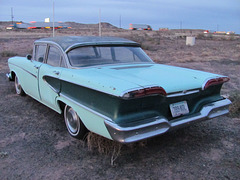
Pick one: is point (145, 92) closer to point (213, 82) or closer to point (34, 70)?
point (213, 82)

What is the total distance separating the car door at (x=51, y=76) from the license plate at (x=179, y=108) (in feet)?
5.47

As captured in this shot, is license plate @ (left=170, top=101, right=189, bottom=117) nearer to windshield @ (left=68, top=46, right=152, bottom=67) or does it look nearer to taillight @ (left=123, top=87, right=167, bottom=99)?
taillight @ (left=123, top=87, right=167, bottom=99)

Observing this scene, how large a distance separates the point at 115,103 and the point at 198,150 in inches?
54.8

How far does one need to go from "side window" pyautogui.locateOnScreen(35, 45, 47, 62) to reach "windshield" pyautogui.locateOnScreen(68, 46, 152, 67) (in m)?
0.92

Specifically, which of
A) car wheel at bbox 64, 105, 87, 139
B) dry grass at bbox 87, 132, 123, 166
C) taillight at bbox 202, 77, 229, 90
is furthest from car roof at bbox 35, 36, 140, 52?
taillight at bbox 202, 77, 229, 90

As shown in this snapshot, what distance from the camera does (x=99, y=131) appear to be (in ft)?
9.02

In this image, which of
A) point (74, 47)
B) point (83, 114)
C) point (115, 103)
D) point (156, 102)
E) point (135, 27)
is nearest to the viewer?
point (115, 103)

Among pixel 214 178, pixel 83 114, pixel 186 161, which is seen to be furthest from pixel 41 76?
pixel 214 178

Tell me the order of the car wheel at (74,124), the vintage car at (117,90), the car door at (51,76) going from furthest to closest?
the car door at (51,76)
the car wheel at (74,124)
the vintage car at (117,90)

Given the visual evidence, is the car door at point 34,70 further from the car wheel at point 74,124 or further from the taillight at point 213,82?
the taillight at point 213,82

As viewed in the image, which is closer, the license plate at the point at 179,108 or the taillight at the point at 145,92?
the taillight at the point at 145,92

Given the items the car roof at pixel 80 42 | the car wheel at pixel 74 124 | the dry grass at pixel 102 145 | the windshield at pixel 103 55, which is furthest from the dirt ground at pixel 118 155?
the car roof at pixel 80 42

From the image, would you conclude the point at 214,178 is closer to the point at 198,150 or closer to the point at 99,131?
the point at 198,150

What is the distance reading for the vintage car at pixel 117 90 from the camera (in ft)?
8.34
